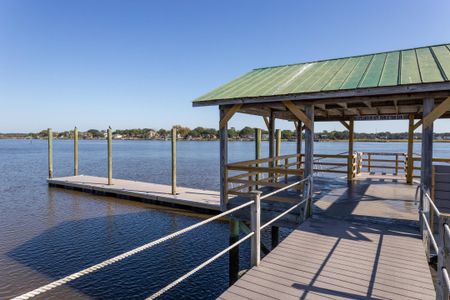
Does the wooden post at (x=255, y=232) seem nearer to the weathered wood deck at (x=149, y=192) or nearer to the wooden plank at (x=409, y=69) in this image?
the wooden plank at (x=409, y=69)

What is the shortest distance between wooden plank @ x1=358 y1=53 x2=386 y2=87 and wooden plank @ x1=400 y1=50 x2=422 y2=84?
488mm

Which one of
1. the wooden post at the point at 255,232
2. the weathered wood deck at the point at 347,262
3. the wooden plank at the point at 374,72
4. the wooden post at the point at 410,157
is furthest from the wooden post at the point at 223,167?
the wooden post at the point at 410,157

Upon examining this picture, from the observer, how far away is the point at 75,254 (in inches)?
393

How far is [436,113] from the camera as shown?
591 centimetres

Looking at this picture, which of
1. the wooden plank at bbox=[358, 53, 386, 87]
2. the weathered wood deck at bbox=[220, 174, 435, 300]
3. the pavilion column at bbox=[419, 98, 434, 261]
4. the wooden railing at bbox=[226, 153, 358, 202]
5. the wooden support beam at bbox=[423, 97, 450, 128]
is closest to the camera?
the weathered wood deck at bbox=[220, 174, 435, 300]

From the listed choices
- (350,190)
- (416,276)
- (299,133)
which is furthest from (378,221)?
(299,133)

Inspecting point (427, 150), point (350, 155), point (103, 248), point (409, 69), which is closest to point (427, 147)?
point (427, 150)

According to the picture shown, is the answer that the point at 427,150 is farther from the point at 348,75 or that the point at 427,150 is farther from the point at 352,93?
the point at 348,75

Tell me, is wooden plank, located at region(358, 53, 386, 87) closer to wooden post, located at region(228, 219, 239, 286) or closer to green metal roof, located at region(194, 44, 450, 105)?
green metal roof, located at region(194, 44, 450, 105)

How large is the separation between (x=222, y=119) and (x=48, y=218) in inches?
426

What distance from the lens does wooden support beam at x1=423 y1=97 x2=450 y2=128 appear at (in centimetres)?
576

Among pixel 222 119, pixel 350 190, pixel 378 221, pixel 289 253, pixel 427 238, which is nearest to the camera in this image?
pixel 289 253

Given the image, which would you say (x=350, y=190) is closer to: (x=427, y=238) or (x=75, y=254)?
(x=427, y=238)

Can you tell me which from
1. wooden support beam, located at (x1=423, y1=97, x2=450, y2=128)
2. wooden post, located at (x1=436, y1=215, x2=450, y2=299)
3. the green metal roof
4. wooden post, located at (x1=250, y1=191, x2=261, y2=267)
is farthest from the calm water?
wooden support beam, located at (x1=423, y1=97, x2=450, y2=128)
